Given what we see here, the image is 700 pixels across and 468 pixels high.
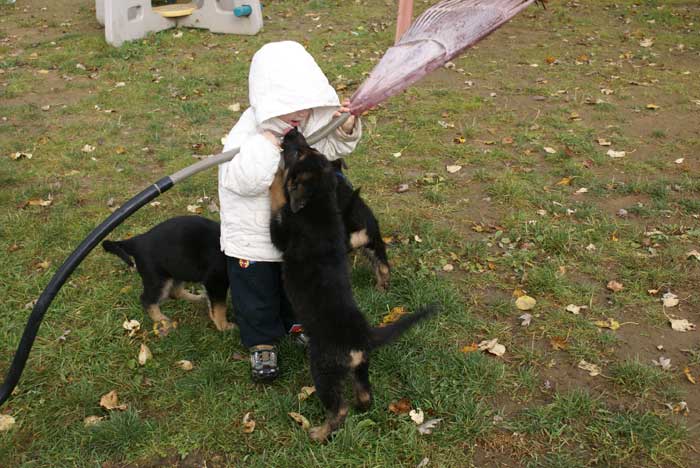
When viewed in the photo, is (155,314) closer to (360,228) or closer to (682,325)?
(360,228)

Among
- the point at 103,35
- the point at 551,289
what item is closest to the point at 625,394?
the point at 551,289

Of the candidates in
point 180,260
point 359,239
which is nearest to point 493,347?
point 359,239

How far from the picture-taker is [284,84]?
9.96ft

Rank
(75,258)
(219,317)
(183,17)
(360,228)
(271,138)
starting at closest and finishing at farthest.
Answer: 1. (75,258)
2. (271,138)
3. (219,317)
4. (360,228)
5. (183,17)

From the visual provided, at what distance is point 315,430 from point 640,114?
6.34 meters

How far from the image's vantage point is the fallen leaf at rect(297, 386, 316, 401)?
3428 mm

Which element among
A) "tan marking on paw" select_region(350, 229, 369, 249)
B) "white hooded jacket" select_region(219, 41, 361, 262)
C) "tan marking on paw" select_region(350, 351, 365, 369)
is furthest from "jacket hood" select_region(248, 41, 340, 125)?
"tan marking on paw" select_region(350, 351, 365, 369)

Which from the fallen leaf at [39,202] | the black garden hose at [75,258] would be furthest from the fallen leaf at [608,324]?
the fallen leaf at [39,202]

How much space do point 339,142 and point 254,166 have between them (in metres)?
0.69

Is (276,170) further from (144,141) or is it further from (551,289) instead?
(144,141)

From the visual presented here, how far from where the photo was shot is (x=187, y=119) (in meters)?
7.44

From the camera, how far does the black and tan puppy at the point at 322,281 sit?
303 centimetres

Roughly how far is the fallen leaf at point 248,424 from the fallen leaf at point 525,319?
74.9 inches

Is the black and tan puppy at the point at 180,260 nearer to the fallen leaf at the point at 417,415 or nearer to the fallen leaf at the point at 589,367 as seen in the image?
the fallen leaf at the point at 417,415
